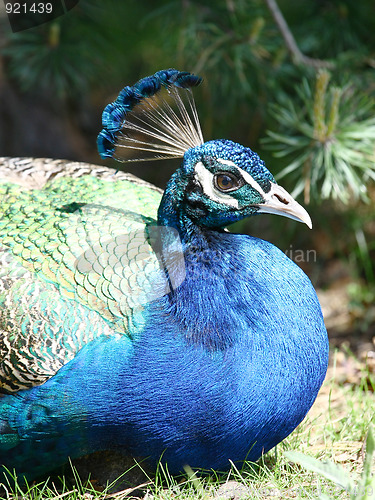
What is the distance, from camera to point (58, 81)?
3570 mm

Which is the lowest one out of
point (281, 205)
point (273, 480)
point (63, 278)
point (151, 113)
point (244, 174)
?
point (273, 480)

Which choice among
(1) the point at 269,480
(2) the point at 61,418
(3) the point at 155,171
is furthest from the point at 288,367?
(3) the point at 155,171

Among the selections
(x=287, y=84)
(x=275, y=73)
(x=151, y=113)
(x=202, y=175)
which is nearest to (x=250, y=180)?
(x=202, y=175)

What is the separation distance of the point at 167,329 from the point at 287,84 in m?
1.94

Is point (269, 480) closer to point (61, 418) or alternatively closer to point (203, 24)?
point (61, 418)

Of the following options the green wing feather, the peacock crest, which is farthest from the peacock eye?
the green wing feather

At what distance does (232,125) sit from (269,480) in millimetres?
2228

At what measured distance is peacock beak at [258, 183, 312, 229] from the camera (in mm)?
1887

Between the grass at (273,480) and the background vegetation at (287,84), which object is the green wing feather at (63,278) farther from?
the background vegetation at (287,84)

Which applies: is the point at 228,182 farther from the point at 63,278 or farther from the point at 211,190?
the point at 63,278

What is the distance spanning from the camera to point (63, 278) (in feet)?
6.32

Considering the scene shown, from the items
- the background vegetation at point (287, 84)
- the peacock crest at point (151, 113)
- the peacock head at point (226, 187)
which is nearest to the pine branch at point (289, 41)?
the background vegetation at point (287, 84)

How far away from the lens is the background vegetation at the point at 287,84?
8.93 ft

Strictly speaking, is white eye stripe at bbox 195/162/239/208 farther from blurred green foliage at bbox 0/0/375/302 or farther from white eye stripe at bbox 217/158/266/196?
blurred green foliage at bbox 0/0/375/302
